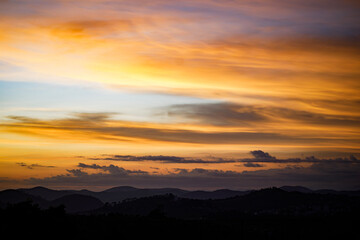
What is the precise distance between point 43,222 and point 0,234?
37.6 ft

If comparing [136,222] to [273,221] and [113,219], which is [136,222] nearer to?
[113,219]

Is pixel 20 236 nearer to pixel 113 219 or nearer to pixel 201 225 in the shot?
pixel 113 219

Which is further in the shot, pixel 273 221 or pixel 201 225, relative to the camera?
pixel 273 221

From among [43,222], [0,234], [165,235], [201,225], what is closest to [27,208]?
[43,222]

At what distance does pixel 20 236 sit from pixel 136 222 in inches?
2071

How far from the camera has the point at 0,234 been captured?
272 feet

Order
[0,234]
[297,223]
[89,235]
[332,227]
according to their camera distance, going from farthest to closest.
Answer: [297,223] → [332,227] → [89,235] → [0,234]

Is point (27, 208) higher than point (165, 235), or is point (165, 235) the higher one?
point (27, 208)

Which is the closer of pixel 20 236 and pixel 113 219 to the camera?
pixel 20 236

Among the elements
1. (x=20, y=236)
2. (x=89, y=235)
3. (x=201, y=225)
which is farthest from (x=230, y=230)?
(x=20, y=236)

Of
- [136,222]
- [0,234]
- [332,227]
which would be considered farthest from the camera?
[332,227]

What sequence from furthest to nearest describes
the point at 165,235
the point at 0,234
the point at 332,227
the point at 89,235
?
the point at 332,227 < the point at 165,235 < the point at 89,235 < the point at 0,234

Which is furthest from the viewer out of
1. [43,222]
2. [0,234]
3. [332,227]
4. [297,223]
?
[297,223]

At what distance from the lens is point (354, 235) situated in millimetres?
136875
